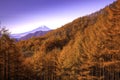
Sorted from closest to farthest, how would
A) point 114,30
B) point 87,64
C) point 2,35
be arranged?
point 114,30, point 2,35, point 87,64

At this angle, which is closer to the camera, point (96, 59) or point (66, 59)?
point (96, 59)

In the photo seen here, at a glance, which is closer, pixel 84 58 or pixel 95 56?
pixel 95 56

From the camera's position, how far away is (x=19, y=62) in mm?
46062

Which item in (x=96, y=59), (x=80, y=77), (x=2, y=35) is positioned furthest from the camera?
(x=80, y=77)

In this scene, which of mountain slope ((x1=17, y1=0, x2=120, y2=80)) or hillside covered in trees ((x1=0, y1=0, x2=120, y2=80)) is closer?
mountain slope ((x1=17, y1=0, x2=120, y2=80))

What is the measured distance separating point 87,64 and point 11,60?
1348 centimetres

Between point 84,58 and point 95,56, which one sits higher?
point 95,56

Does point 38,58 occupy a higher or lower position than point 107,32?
lower

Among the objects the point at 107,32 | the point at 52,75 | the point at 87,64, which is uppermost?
the point at 107,32

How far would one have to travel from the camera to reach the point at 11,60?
1719 inches

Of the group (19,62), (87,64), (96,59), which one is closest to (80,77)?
(87,64)

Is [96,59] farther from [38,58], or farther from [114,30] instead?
[38,58]

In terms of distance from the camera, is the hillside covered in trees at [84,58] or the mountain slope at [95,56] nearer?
the mountain slope at [95,56]

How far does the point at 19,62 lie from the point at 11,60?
265 centimetres
